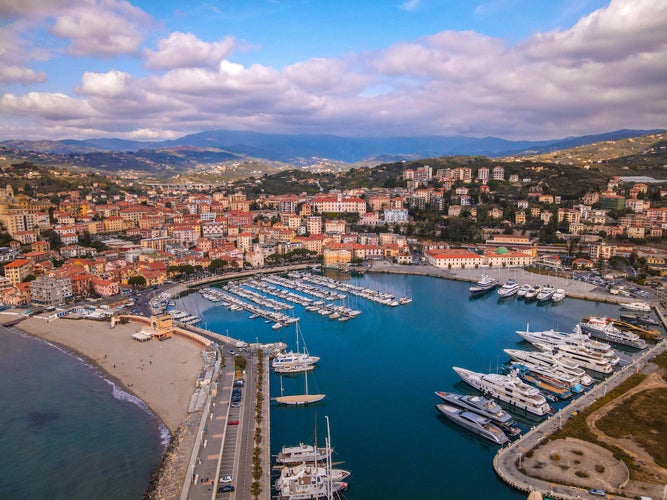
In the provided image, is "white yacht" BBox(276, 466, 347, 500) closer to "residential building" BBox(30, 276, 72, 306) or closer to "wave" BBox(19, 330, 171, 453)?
"wave" BBox(19, 330, 171, 453)

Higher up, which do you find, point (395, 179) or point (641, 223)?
point (395, 179)

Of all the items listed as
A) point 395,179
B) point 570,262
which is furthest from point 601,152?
point 570,262

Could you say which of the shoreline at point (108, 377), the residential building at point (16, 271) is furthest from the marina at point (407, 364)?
the residential building at point (16, 271)

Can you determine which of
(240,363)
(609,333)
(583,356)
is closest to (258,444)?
(240,363)

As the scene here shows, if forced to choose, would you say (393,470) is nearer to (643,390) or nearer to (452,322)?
(643,390)

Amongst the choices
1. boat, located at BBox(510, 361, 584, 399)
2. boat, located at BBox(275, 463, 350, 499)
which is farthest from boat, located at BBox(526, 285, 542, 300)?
boat, located at BBox(275, 463, 350, 499)

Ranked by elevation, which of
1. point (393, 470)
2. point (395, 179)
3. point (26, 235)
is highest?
point (395, 179)
